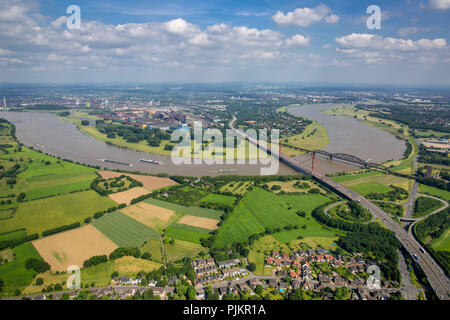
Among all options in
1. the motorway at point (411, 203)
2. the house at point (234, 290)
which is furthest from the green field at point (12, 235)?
the motorway at point (411, 203)

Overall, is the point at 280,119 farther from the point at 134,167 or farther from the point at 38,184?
the point at 38,184

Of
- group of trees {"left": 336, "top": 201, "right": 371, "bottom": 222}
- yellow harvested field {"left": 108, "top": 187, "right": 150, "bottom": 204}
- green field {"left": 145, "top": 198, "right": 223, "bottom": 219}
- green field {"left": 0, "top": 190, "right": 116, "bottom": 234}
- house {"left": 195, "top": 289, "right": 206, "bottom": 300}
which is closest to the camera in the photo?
house {"left": 195, "top": 289, "right": 206, "bottom": 300}

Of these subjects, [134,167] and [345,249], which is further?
[134,167]

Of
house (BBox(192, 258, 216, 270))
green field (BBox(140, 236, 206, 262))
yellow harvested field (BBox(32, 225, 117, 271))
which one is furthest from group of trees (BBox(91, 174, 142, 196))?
house (BBox(192, 258, 216, 270))

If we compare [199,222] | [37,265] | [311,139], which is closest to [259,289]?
[199,222]

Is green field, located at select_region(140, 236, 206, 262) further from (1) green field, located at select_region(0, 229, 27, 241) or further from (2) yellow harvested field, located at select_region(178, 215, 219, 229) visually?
(1) green field, located at select_region(0, 229, 27, 241)
